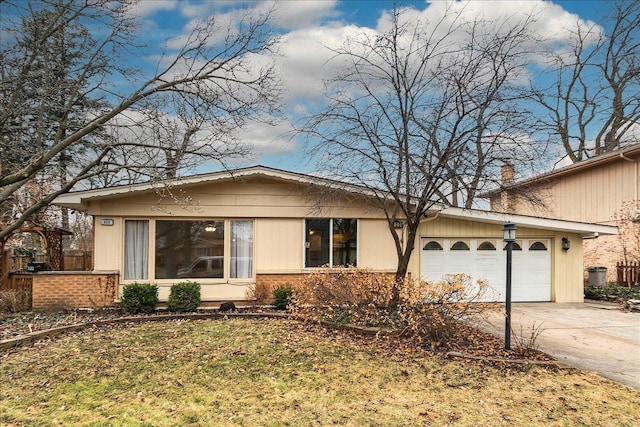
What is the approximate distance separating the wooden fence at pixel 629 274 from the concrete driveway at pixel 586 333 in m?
3.13

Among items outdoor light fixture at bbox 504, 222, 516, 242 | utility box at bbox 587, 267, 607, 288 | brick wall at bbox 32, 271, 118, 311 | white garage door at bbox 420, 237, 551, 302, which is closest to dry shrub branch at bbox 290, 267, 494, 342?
outdoor light fixture at bbox 504, 222, 516, 242

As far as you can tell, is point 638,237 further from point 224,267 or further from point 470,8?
point 224,267

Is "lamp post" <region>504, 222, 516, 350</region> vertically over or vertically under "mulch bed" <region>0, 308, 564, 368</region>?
over

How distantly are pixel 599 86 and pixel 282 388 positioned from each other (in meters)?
22.8

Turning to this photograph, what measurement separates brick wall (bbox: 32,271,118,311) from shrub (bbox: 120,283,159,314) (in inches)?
27.6

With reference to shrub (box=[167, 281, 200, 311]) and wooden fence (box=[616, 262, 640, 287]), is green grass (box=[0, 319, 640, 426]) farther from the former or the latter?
wooden fence (box=[616, 262, 640, 287])

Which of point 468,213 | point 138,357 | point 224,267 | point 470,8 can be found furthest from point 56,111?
point 468,213

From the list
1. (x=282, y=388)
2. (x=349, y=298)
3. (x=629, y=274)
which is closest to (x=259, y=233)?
(x=349, y=298)

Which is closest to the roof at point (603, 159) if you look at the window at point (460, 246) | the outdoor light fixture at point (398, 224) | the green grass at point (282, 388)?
the window at point (460, 246)

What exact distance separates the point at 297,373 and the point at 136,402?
1.93m

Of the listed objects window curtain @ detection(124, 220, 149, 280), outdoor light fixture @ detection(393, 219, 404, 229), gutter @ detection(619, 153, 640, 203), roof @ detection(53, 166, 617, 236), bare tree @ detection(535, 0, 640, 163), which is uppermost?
bare tree @ detection(535, 0, 640, 163)

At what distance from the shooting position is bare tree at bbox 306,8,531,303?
327 inches

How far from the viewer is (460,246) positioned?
11609 mm

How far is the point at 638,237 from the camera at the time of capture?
44.2 ft
